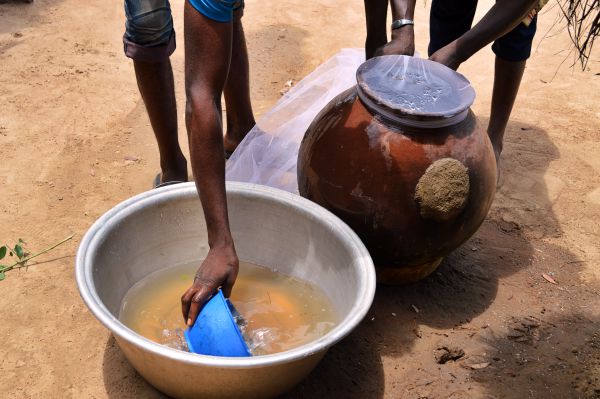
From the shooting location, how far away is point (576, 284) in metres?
2.69

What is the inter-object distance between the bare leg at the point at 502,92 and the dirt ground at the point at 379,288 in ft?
0.93

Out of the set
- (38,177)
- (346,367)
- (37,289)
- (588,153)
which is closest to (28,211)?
(38,177)

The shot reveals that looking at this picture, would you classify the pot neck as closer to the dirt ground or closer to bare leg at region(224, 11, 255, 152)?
the dirt ground

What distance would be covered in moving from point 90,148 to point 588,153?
2513mm

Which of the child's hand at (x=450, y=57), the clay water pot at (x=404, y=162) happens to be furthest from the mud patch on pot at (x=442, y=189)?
the child's hand at (x=450, y=57)

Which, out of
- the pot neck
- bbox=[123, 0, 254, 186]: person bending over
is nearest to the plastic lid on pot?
the pot neck

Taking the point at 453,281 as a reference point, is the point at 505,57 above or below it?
above

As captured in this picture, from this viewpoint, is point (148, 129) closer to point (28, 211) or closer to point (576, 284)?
point (28, 211)

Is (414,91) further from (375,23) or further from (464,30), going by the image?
(464,30)

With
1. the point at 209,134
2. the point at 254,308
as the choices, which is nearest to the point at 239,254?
the point at 254,308

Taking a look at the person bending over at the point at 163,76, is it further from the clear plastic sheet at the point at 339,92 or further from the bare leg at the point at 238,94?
the clear plastic sheet at the point at 339,92

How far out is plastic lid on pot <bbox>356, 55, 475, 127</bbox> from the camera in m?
2.16

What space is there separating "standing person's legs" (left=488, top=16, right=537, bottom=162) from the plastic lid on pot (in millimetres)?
667

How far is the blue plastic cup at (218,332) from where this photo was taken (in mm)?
1901
